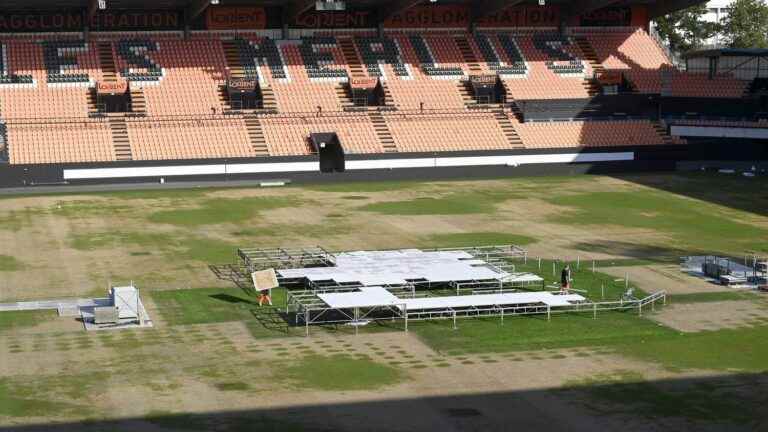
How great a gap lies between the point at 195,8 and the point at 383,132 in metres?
15.5

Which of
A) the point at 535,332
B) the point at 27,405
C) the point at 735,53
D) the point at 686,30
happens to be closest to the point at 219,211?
the point at 535,332

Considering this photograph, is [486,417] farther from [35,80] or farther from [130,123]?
[35,80]

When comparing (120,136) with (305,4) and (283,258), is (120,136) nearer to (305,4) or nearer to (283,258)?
(305,4)

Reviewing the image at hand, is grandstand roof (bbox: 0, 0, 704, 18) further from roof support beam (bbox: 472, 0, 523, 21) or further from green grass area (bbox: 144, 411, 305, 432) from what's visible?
green grass area (bbox: 144, 411, 305, 432)

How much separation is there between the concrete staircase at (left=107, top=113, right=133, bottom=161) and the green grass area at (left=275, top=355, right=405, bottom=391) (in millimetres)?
42507

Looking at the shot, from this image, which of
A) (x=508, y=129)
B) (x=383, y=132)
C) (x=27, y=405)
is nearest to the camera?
(x=27, y=405)

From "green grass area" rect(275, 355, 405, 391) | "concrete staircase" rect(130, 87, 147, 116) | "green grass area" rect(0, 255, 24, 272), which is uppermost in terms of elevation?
"concrete staircase" rect(130, 87, 147, 116)

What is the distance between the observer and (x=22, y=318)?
1496 inches

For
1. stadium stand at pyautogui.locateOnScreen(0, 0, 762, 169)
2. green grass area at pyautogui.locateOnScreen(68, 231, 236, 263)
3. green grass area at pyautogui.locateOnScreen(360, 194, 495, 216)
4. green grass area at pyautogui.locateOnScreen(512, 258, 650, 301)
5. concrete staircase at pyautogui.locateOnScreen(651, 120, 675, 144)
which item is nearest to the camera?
green grass area at pyautogui.locateOnScreen(512, 258, 650, 301)

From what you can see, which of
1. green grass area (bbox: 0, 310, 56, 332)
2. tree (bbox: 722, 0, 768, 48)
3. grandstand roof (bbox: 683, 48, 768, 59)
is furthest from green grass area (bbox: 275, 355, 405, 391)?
tree (bbox: 722, 0, 768, 48)

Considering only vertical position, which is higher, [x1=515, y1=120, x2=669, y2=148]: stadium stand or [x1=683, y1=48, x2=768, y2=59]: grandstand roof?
[x1=683, y1=48, x2=768, y2=59]: grandstand roof

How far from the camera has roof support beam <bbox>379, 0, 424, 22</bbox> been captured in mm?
84125

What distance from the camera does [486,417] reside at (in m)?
28.1

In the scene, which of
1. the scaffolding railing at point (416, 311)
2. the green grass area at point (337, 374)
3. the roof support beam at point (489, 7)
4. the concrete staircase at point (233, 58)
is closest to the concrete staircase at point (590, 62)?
the roof support beam at point (489, 7)
